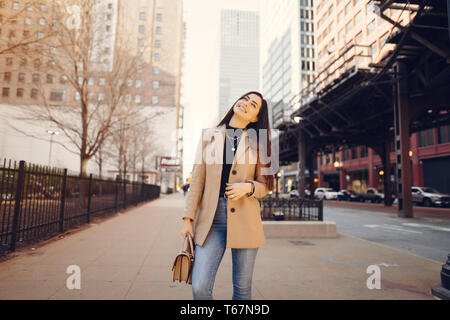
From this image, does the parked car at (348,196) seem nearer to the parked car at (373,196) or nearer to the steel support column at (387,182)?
the parked car at (373,196)

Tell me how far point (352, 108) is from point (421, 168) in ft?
72.4

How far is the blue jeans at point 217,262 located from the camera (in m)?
1.97

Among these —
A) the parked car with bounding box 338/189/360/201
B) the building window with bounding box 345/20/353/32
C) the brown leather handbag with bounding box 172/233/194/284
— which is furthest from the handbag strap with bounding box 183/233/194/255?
the parked car with bounding box 338/189/360/201

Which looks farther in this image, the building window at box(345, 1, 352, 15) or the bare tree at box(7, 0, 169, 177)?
the bare tree at box(7, 0, 169, 177)

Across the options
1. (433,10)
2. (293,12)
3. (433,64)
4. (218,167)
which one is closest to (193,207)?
(218,167)

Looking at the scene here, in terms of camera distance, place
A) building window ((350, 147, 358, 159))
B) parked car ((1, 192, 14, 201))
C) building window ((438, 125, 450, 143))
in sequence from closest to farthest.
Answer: parked car ((1, 192, 14, 201)) → building window ((438, 125, 450, 143)) → building window ((350, 147, 358, 159))

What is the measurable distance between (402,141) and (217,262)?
16.8 meters

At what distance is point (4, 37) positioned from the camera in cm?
543

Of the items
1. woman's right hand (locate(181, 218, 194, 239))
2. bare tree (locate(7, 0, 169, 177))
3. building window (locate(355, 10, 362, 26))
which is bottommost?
woman's right hand (locate(181, 218, 194, 239))

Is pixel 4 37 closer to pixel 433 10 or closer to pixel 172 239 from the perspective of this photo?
pixel 172 239

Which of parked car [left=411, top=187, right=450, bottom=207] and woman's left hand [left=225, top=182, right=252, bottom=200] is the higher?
woman's left hand [left=225, top=182, right=252, bottom=200]

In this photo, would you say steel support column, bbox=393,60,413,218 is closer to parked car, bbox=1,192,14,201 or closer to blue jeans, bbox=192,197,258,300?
blue jeans, bbox=192,197,258,300

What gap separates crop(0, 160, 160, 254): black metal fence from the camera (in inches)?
216

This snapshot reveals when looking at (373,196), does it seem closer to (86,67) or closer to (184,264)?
(86,67)
